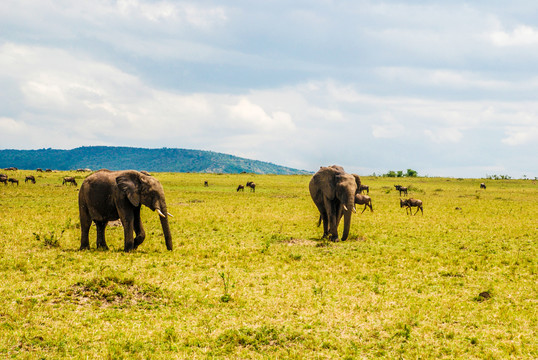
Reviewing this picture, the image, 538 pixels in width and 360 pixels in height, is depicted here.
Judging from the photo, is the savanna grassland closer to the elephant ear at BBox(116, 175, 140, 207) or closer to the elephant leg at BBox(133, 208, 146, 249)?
the elephant leg at BBox(133, 208, 146, 249)

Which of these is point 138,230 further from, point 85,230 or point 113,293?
point 113,293

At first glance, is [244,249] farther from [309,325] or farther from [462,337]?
[462,337]

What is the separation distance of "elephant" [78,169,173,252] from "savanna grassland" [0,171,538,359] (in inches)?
40.4

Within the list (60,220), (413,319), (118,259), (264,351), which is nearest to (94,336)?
(264,351)

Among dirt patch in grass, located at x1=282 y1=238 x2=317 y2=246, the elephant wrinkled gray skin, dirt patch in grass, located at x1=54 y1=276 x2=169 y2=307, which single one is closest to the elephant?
dirt patch in grass, located at x1=54 y1=276 x2=169 y2=307

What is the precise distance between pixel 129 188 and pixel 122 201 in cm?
Answer: 64

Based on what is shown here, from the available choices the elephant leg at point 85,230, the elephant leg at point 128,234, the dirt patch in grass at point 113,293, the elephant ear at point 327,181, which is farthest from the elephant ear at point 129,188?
the elephant ear at point 327,181

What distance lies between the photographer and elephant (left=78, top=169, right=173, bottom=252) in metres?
16.2

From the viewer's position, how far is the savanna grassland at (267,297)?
29.1 ft

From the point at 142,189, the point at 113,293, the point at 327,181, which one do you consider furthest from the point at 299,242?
the point at 113,293

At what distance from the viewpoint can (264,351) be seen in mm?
8773

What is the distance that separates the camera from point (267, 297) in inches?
471

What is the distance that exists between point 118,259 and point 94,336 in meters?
6.54

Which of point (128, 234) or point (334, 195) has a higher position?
point (334, 195)
